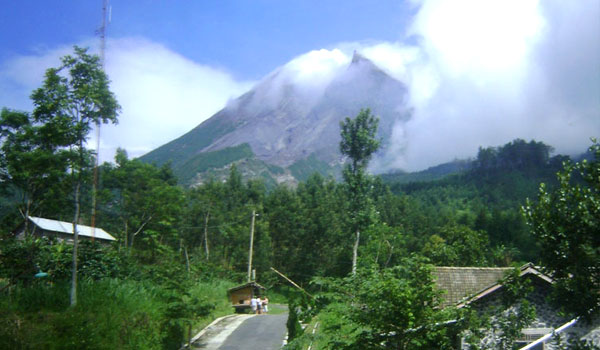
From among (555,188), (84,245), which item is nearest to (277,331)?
(84,245)

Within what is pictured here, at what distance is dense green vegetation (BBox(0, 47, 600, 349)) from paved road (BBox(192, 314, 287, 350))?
4.52ft

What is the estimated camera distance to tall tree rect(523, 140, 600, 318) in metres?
7.10

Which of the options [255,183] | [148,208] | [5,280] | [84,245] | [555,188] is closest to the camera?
[555,188]

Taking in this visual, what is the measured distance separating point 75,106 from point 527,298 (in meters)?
14.9

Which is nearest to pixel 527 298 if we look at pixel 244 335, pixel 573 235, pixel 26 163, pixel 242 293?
pixel 573 235

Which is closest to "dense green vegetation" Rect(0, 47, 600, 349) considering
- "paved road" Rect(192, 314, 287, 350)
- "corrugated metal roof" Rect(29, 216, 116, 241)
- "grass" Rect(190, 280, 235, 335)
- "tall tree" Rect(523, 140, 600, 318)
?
"tall tree" Rect(523, 140, 600, 318)

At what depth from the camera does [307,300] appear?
11852 mm

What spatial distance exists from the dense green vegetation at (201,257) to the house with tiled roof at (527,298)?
1490 mm

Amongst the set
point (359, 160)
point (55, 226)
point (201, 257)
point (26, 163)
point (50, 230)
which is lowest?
point (201, 257)

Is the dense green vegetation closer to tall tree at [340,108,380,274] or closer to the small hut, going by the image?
tall tree at [340,108,380,274]

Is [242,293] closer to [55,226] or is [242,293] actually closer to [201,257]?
[55,226]

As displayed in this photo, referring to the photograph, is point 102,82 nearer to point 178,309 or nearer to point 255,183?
point 178,309

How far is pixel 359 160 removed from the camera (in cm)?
3800

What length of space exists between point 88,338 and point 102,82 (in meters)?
7.65
